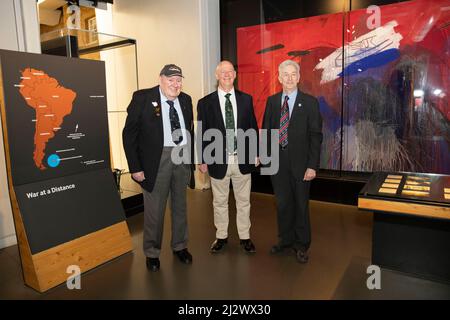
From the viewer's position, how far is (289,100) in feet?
9.46

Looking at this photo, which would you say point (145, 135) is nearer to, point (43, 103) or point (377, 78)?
point (43, 103)

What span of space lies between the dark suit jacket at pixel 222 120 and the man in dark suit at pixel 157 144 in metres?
0.16

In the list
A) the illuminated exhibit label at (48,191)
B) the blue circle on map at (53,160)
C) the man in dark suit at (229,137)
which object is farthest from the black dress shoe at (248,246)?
the blue circle on map at (53,160)

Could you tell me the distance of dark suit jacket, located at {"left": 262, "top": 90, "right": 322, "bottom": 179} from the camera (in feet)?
9.21

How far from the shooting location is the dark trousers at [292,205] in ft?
9.45

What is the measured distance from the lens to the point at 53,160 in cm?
271

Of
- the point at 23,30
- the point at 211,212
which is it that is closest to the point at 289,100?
the point at 211,212

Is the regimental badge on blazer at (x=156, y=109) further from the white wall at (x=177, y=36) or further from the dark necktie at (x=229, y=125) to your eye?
the white wall at (x=177, y=36)

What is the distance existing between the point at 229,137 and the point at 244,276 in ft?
3.77

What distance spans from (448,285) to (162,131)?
244 centimetres

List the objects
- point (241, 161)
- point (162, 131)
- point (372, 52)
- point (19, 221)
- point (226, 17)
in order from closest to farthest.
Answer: point (19, 221) < point (162, 131) < point (241, 161) < point (372, 52) < point (226, 17)

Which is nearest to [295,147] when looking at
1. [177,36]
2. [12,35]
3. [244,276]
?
[244,276]
